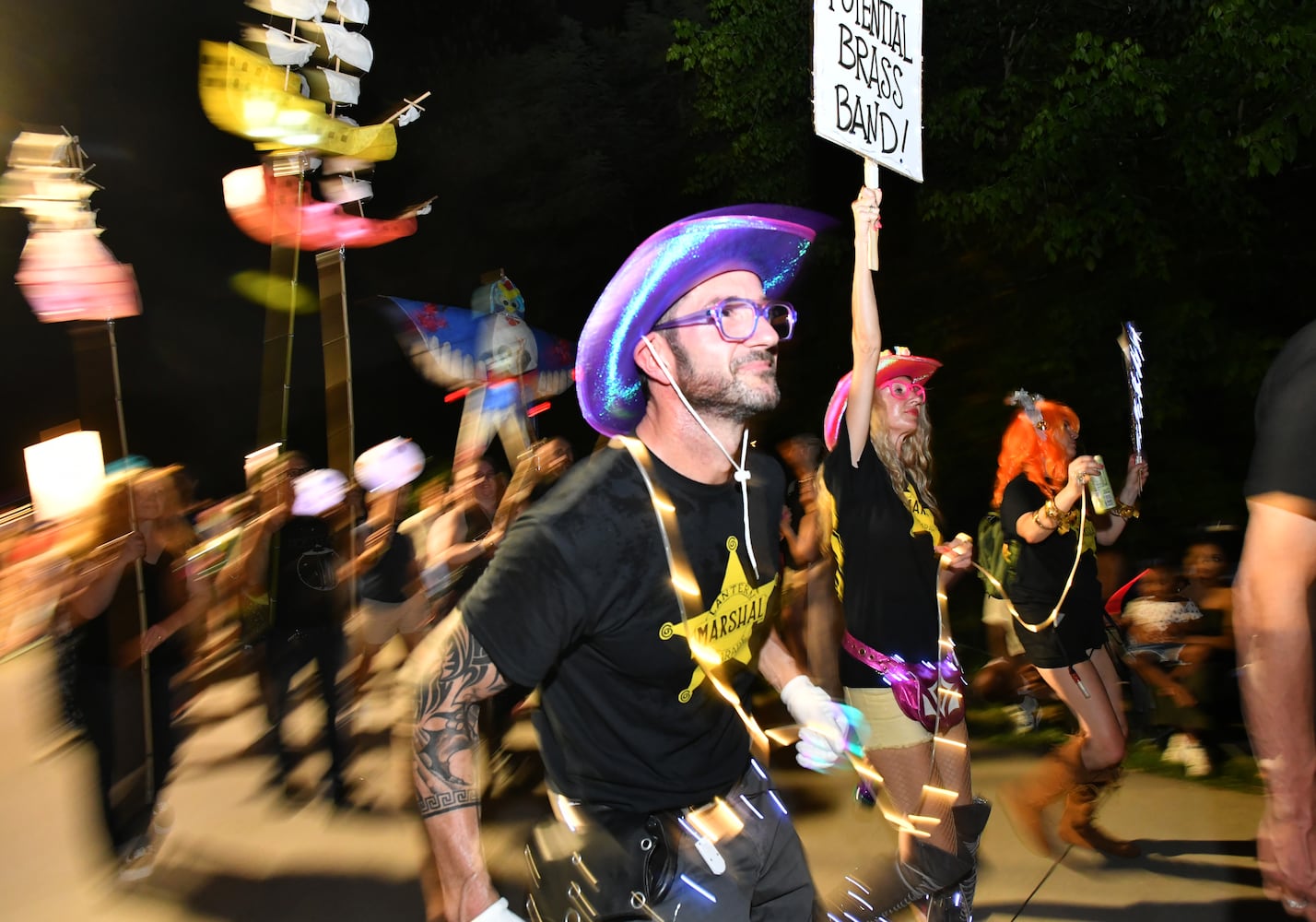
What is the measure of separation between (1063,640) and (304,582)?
3.95 metres

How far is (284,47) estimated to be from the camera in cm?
878

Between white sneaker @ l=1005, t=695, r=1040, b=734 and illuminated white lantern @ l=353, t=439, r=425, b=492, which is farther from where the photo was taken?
illuminated white lantern @ l=353, t=439, r=425, b=492

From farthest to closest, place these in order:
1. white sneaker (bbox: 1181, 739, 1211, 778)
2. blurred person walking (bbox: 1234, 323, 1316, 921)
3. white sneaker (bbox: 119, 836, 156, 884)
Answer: white sneaker (bbox: 1181, 739, 1211, 778) → white sneaker (bbox: 119, 836, 156, 884) → blurred person walking (bbox: 1234, 323, 1316, 921)

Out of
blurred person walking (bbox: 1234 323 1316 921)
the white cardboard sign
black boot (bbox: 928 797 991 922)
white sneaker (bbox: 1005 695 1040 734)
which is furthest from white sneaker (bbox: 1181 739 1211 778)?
blurred person walking (bbox: 1234 323 1316 921)

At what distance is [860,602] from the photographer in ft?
11.8

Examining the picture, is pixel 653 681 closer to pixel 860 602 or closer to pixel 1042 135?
pixel 860 602

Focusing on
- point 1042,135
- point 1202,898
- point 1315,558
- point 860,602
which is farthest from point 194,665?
point 1042,135

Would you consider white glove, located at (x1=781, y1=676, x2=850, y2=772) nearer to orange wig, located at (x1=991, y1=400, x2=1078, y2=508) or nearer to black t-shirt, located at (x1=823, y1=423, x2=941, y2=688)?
black t-shirt, located at (x1=823, y1=423, x2=941, y2=688)

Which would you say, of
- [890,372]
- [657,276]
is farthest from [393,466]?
[657,276]

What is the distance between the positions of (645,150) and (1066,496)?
62.9 ft

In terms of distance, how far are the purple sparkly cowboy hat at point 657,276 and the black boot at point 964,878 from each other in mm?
1911

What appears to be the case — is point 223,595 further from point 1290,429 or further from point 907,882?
point 1290,429

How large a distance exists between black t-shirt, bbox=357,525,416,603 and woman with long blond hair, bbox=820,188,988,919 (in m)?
2.98

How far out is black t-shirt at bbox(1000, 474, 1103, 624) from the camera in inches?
174
